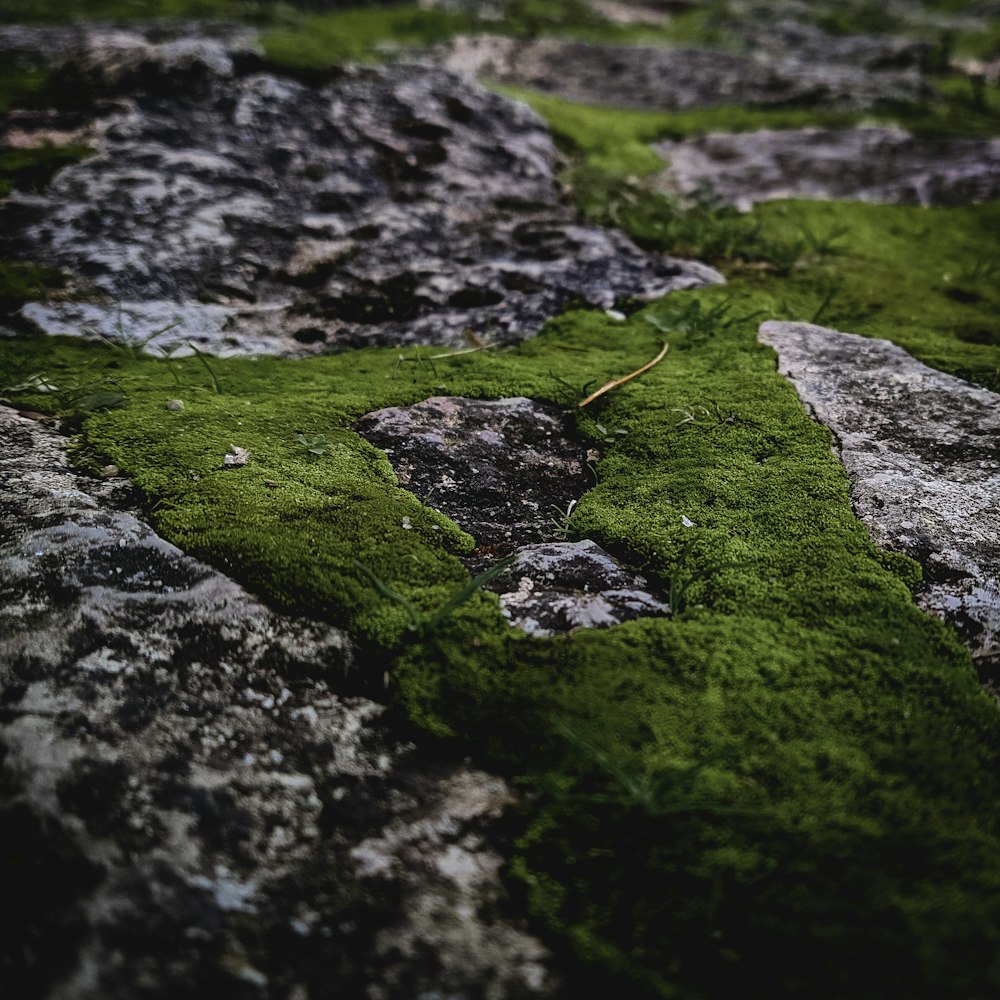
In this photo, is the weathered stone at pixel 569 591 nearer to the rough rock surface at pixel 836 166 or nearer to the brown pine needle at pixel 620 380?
the brown pine needle at pixel 620 380

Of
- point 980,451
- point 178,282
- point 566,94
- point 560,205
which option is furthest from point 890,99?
point 178,282

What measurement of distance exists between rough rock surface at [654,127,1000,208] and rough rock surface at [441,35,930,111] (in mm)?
1884

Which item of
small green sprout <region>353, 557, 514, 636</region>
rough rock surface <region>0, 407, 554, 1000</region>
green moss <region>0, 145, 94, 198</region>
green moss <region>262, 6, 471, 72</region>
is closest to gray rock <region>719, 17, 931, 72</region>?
green moss <region>262, 6, 471, 72</region>

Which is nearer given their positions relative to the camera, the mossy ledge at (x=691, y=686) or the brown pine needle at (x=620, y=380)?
the mossy ledge at (x=691, y=686)

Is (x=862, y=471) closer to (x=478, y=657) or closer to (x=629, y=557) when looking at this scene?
(x=629, y=557)

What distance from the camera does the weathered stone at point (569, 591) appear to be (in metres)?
2.18

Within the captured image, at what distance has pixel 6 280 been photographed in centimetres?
382

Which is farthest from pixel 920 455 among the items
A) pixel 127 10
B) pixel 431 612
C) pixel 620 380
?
pixel 127 10

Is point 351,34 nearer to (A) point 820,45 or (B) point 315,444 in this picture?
(A) point 820,45

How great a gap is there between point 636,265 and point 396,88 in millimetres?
3258

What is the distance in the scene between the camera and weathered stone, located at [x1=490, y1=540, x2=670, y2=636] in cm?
218

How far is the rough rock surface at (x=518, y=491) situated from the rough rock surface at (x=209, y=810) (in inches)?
25.5

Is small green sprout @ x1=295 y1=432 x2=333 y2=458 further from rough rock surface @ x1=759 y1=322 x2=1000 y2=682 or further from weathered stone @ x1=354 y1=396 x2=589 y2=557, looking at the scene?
rough rock surface @ x1=759 y1=322 x2=1000 y2=682

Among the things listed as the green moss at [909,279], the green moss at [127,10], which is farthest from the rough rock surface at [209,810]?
the green moss at [127,10]
